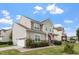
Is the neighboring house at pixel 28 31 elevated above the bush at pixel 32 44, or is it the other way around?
the neighboring house at pixel 28 31

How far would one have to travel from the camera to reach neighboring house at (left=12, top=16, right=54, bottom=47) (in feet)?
11.9

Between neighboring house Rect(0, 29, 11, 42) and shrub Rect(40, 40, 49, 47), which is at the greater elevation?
neighboring house Rect(0, 29, 11, 42)

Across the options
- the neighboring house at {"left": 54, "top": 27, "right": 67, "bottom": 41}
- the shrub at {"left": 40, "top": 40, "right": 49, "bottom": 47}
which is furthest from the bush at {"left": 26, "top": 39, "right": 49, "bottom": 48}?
the neighboring house at {"left": 54, "top": 27, "right": 67, "bottom": 41}

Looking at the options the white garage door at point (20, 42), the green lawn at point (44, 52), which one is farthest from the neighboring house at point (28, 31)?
the green lawn at point (44, 52)

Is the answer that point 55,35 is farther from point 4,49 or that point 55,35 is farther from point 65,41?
point 4,49

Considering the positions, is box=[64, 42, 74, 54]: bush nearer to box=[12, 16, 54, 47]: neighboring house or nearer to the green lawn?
the green lawn

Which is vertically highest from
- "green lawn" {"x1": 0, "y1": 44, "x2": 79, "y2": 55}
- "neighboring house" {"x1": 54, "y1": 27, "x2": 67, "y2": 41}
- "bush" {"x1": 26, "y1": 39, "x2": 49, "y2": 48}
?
"neighboring house" {"x1": 54, "y1": 27, "x2": 67, "y2": 41}

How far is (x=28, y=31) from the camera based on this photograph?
3.65 m

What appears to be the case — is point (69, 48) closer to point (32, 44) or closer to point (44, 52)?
point (44, 52)

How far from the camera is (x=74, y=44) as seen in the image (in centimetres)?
363

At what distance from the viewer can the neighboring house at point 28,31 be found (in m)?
3.63

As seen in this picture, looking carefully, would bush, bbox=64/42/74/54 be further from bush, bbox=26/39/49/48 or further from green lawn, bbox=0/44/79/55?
bush, bbox=26/39/49/48

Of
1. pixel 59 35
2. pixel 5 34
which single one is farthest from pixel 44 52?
pixel 5 34

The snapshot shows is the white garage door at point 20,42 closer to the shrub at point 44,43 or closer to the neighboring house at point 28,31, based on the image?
the neighboring house at point 28,31
